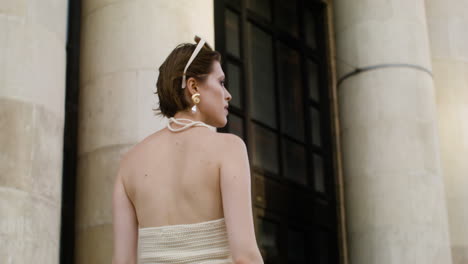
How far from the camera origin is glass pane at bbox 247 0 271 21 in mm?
12913

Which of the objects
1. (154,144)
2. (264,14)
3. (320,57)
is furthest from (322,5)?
(154,144)

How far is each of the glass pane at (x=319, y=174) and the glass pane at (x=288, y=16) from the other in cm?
222

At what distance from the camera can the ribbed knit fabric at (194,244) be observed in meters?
3.80

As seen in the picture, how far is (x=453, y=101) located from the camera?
1201 centimetres

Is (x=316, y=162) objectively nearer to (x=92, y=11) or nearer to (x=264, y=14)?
(x=264, y=14)

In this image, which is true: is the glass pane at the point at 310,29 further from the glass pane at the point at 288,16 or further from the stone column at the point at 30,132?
the stone column at the point at 30,132

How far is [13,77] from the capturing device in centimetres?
619

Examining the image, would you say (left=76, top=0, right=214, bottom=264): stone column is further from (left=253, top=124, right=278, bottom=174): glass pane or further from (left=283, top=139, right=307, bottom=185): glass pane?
(left=283, top=139, right=307, bottom=185): glass pane

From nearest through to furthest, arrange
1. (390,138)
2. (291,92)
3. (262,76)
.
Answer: (390,138) → (262,76) → (291,92)

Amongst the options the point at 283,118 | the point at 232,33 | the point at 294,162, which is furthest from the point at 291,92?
the point at 232,33

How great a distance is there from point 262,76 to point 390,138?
2975 millimetres

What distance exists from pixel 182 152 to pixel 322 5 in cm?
1133

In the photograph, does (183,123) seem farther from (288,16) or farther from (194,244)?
(288,16)

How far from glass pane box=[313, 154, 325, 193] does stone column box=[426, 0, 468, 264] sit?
7.97 ft
